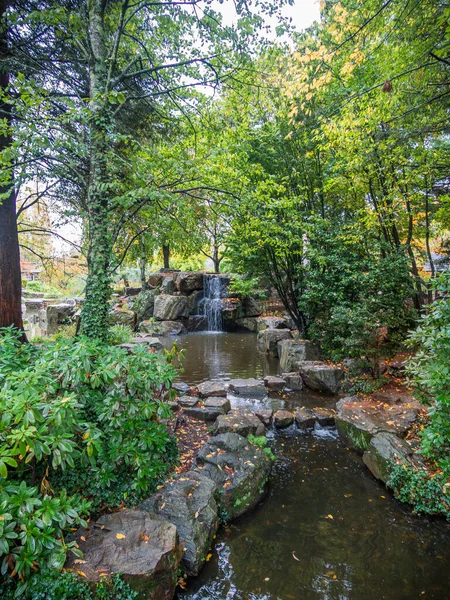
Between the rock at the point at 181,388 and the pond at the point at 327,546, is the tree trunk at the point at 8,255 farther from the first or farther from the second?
the pond at the point at 327,546

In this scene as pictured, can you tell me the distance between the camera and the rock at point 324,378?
7082mm

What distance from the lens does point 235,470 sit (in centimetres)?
379

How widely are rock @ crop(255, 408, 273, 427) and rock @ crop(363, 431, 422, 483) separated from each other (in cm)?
183

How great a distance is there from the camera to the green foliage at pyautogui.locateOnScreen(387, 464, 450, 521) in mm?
3453

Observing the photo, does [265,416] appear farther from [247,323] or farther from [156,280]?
[156,280]

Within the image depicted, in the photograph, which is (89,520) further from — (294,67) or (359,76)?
(359,76)

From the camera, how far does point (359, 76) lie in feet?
27.1

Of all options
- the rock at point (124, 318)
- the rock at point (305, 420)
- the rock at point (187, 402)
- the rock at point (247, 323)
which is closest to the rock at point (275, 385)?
the rock at point (305, 420)

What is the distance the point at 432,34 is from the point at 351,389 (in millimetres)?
6447

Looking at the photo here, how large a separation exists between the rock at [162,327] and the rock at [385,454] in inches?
465

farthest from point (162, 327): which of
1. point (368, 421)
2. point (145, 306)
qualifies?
point (368, 421)

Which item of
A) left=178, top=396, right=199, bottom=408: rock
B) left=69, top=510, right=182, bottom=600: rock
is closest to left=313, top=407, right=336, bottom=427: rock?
left=178, top=396, right=199, bottom=408: rock

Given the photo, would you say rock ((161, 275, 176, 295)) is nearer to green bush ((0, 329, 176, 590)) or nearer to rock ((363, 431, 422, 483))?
green bush ((0, 329, 176, 590))

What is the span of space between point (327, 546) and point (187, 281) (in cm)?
1526
